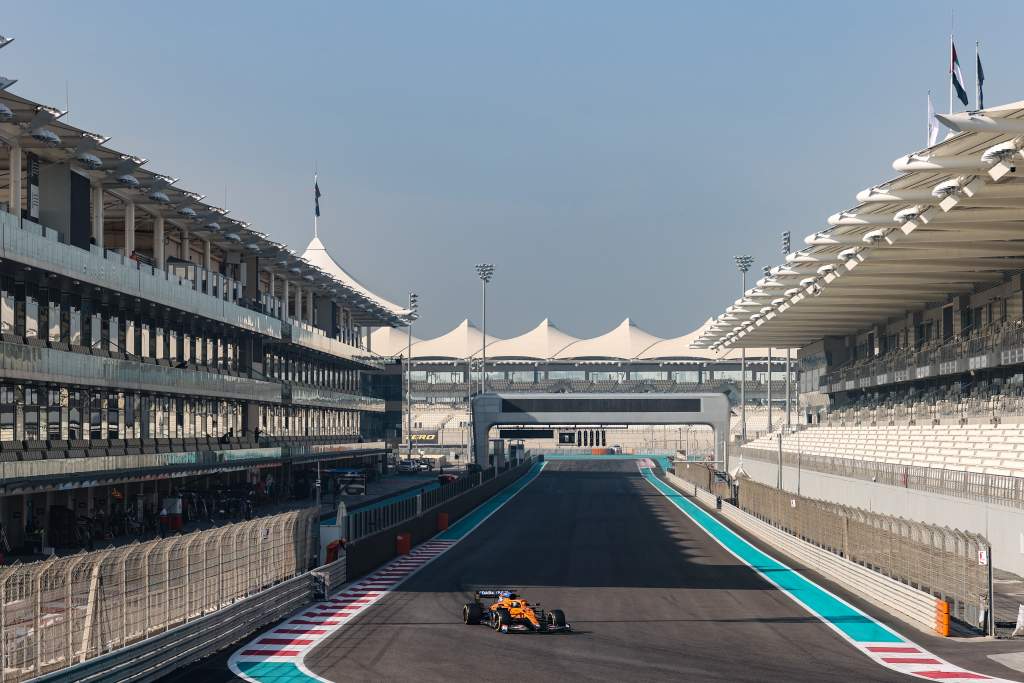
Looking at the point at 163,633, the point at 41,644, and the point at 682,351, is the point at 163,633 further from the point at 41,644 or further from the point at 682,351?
the point at 682,351

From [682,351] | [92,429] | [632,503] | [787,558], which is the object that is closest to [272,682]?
[787,558]

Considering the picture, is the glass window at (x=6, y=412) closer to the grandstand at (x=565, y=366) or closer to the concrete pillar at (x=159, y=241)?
the concrete pillar at (x=159, y=241)

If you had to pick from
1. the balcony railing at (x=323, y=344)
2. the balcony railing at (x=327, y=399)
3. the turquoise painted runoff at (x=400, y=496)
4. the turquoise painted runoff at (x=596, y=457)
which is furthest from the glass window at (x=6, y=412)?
the turquoise painted runoff at (x=596, y=457)

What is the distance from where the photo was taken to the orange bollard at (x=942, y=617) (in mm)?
25328

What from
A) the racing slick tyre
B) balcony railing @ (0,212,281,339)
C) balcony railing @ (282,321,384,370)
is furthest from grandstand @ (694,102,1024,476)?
balcony railing @ (282,321,384,370)

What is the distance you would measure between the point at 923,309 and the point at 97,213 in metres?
46.5

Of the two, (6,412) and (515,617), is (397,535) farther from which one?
(515,617)

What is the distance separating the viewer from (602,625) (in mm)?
25906

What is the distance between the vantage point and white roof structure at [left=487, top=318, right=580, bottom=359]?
186m

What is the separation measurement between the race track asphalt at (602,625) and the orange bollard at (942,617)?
7.51ft

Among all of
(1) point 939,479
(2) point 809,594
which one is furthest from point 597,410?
(2) point 809,594

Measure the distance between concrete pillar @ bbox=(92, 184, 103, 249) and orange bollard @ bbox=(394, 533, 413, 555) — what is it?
1648cm

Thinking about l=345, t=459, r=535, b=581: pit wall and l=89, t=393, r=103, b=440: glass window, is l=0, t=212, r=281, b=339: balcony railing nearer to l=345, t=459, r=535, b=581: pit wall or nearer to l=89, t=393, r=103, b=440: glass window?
l=89, t=393, r=103, b=440: glass window

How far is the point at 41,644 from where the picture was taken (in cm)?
1689
